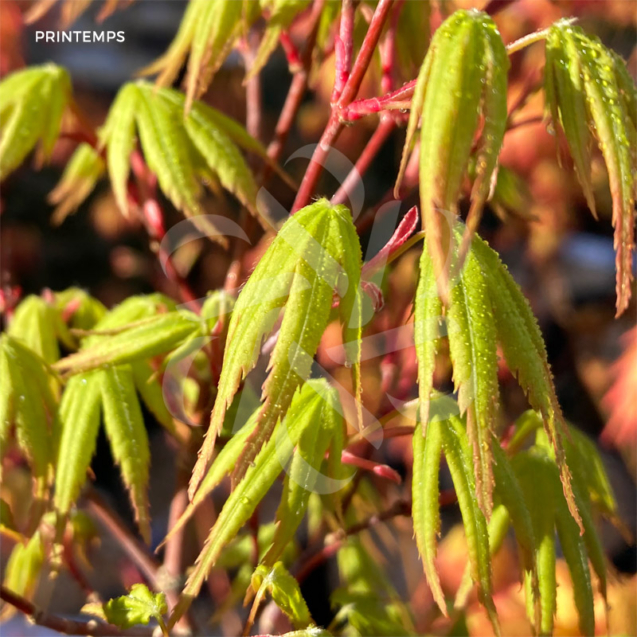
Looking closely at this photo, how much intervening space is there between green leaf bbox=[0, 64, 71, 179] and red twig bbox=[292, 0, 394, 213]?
28 cm

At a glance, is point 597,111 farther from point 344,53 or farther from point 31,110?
point 31,110

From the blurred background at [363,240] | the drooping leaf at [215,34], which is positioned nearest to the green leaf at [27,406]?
the drooping leaf at [215,34]

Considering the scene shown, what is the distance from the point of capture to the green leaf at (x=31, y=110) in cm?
58

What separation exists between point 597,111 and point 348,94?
A: 149 millimetres

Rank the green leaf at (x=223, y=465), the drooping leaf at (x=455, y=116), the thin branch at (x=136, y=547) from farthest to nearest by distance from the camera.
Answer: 1. the thin branch at (x=136, y=547)
2. the green leaf at (x=223, y=465)
3. the drooping leaf at (x=455, y=116)

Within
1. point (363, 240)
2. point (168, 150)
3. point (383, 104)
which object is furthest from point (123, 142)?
point (363, 240)

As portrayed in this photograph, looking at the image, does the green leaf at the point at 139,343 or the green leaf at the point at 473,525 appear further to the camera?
the green leaf at the point at 139,343

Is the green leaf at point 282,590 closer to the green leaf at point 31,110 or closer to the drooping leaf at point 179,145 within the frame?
the drooping leaf at point 179,145

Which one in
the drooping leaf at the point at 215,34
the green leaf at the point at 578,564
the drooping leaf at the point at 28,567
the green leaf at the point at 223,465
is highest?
the drooping leaf at the point at 215,34

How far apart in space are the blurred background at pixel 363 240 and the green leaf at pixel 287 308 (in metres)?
0.64

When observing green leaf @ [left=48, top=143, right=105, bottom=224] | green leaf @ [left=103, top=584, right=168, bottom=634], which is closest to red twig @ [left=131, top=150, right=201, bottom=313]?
green leaf @ [left=48, top=143, right=105, bottom=224]

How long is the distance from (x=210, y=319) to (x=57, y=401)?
5.9 inches

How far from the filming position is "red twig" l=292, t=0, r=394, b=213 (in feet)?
1.22

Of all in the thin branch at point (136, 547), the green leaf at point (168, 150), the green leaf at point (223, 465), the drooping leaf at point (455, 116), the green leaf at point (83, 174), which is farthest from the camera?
the green leaf at point (83, 174)
